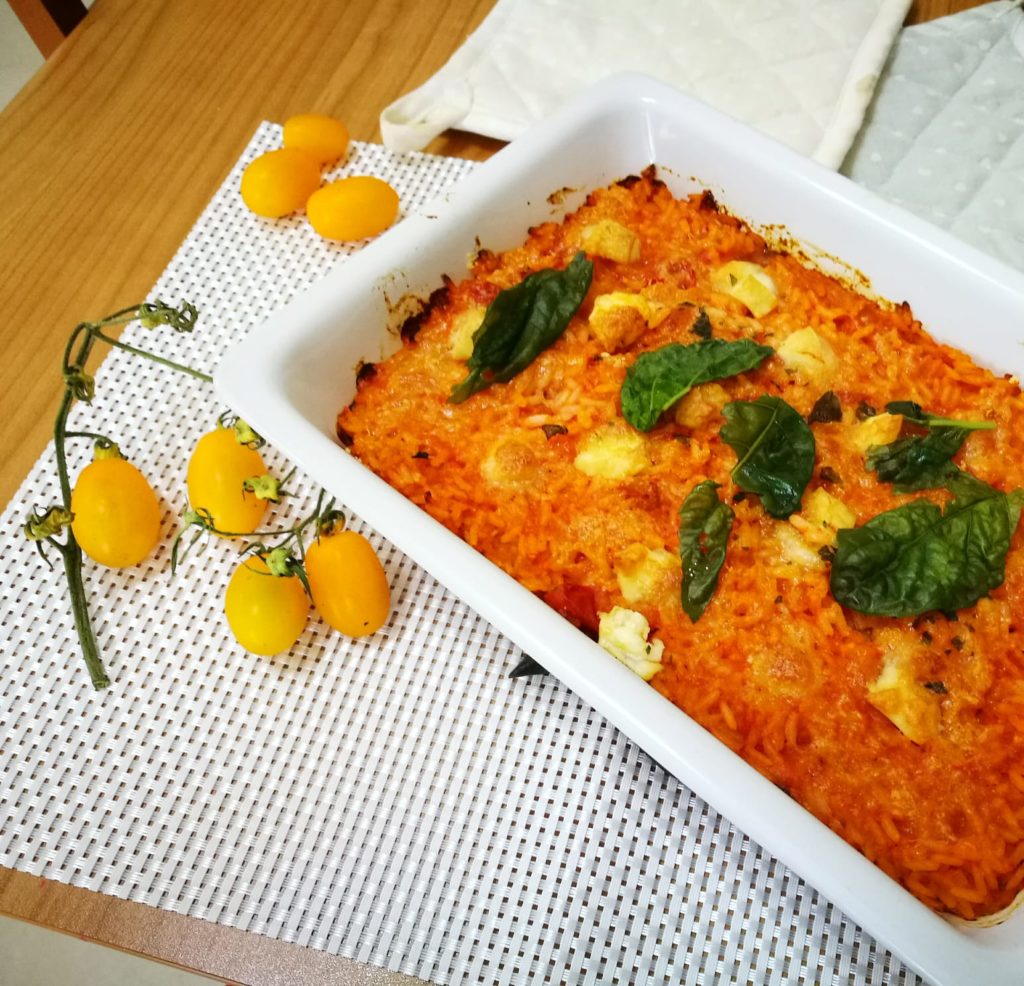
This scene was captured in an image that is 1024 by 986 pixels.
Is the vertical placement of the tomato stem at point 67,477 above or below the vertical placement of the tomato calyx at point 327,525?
above

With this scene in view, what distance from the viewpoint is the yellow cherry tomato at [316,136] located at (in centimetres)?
166

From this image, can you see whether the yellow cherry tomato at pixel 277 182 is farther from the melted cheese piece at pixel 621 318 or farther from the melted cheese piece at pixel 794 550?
the melted cheese piece at pixel 794 550

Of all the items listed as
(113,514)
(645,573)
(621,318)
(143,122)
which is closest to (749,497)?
(645,573)

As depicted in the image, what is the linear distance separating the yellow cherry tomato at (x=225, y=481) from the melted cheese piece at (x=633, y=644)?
0.53 m

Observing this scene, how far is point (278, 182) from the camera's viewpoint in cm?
158

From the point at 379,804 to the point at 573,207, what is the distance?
88cm

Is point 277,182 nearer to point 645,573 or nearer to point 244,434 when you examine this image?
point 244,434

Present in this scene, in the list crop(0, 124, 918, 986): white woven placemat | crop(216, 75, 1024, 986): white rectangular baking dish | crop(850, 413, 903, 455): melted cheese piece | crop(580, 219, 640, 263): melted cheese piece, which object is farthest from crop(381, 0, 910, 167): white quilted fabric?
crop(0, 124, 918, 986): white woven placemat

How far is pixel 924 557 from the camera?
104 centimetres

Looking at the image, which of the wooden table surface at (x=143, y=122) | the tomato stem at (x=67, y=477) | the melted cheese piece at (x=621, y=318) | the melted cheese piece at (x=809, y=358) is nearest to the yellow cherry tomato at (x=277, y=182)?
the wooden table surface at (x=143, y=122)

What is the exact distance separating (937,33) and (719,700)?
1.49 metres

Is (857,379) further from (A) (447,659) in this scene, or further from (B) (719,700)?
(A) (447,659)

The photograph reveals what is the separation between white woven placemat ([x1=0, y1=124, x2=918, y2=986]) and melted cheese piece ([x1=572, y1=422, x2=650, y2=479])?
0.88 feet

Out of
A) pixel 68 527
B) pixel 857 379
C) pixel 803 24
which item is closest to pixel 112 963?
pixel 68 527
